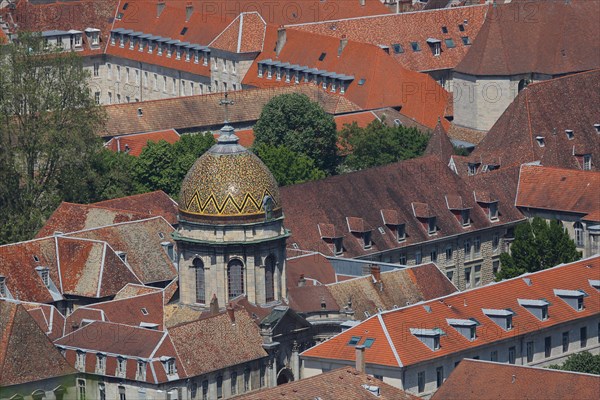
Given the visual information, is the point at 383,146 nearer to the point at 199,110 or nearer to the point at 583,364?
the point at 199,110

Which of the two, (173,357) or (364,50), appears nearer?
(173,357)

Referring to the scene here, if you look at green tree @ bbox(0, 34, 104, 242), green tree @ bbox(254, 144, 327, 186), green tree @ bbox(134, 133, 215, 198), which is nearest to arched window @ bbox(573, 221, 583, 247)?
green tree @ bbox(254, 144, 327, 186)

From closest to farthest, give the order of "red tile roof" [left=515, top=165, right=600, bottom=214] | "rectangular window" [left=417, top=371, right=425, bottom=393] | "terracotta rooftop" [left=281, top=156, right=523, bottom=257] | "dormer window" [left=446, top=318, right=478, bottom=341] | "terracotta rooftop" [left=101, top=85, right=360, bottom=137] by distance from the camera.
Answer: "rectangular window" [left=417, top=371, right=425, bottom=393] < "dormer window" [left=446, top=318, right=478, bottom=341] < "terracotta rooftop" [left=281, top=156, right=523, bottom=257] < "red tile roof" [left=515, top=165, right=600, bottom=214] < "terracotta rooftop" [left=101, top=85, right=360, bottom=137]

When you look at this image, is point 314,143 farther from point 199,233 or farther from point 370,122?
point 199,233

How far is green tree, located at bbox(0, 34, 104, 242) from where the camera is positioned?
15538cm

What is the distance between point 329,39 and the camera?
641 feet

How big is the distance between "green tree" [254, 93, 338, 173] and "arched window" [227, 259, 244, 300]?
49.4 metres

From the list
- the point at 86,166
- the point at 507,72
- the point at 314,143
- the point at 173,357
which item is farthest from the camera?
the point at 507,72

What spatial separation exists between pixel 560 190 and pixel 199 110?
1382 inches

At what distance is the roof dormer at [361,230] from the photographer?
14550 centimetres

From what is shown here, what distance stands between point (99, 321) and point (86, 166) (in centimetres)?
3964

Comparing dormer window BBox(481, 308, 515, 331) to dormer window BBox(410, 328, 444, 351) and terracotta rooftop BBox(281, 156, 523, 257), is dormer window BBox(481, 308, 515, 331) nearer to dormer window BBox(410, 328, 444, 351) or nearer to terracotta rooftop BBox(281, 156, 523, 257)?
dormer window BBox(410, 328, 444, 351)

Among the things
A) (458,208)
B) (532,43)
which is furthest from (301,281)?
(532,43)

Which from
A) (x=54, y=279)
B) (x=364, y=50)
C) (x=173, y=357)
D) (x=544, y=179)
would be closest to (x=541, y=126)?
(x=544, y=179)
